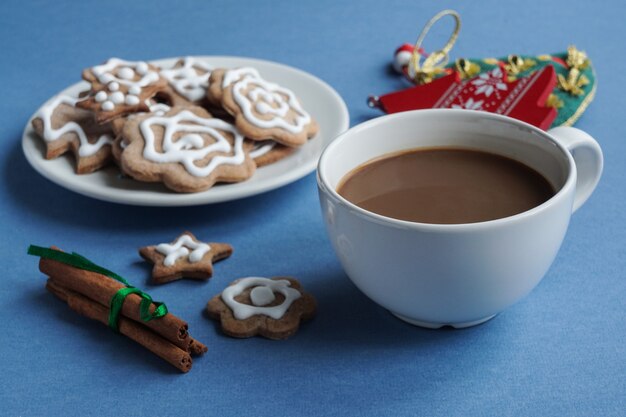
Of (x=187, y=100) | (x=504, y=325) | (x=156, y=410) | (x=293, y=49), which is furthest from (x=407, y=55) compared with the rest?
(x=156, y=410)

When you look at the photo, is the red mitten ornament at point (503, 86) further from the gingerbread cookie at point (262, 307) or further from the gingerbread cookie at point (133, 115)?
the gingerbread cookie at point (262, 307)

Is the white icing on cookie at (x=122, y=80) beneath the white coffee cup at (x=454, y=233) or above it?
beneath

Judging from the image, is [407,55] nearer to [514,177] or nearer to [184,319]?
[514,177]

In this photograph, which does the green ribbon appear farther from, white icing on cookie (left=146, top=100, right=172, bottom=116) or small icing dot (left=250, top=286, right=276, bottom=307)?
white icing on cookie (left=146, top=100, right=172, bottom=116)

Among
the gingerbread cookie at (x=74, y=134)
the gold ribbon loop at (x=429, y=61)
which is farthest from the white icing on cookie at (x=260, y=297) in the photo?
the gold ribbon loop at (x=429, y=61)

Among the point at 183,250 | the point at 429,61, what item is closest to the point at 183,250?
the point at 183,250

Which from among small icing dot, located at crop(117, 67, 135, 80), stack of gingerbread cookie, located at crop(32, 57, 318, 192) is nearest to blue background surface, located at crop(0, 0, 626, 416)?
stack of gingerbread cookie, located at crop(32, 57, 318, 192)
